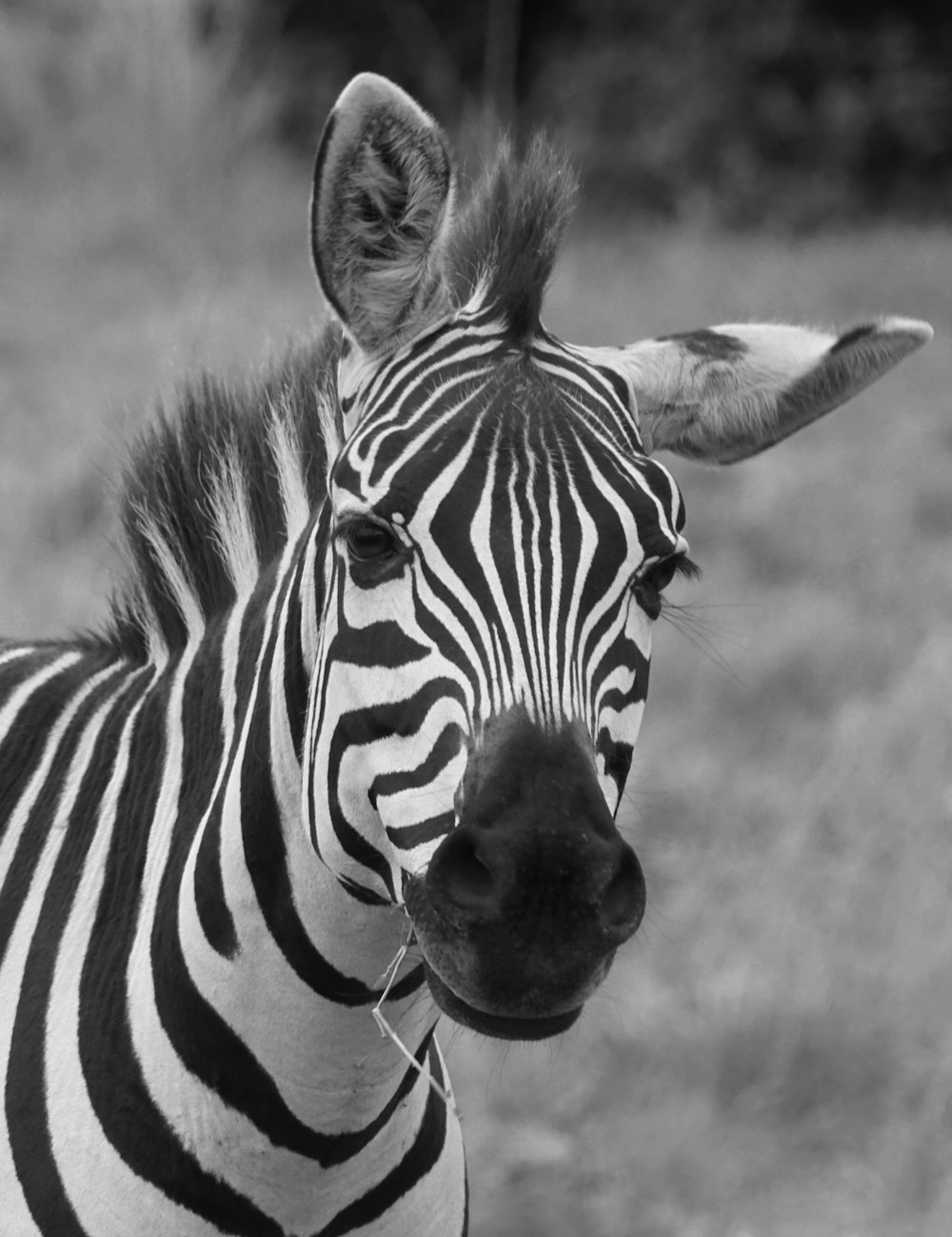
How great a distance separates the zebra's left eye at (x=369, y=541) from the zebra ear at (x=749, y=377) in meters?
0.67

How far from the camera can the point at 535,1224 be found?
16.1ft

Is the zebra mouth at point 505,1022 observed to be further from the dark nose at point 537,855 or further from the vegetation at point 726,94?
the vegetation at point 726,94

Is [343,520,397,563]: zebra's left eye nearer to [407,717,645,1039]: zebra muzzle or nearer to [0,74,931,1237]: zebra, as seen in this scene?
[0,74,931,1237]: zebra

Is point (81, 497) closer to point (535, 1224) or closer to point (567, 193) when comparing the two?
point (535, 1224)

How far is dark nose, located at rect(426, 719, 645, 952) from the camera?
6.86 feet

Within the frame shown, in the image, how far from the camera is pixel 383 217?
8.82 ft

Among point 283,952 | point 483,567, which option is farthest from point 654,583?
point 283,952

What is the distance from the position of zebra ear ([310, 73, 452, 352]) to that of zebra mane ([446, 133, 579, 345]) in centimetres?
9

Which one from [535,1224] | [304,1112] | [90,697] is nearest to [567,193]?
[90,697]

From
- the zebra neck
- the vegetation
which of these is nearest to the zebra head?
the zebra neck

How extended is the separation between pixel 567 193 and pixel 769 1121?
13.3 ft

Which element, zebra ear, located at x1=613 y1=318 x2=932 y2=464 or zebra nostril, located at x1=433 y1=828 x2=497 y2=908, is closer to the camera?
zebra nostril, located at x1=433 y1=828 x2=497 y2=908

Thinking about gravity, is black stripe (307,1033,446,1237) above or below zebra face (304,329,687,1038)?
below

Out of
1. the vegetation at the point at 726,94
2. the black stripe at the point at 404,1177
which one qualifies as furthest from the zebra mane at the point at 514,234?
the vegetation at the point at 726,94
